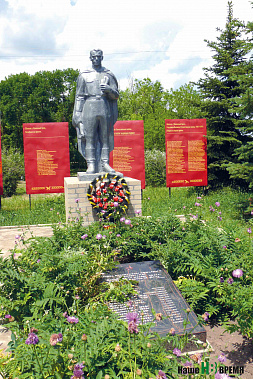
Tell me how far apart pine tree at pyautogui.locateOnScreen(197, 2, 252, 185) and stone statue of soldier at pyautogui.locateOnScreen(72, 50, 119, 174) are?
596cm

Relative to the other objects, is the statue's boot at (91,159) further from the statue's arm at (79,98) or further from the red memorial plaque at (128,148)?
the red memorial plaque at (128,148)

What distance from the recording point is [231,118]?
37.9 ft

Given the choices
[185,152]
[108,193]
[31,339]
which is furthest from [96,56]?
[31,339]

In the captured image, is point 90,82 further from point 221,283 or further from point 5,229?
point 221,283

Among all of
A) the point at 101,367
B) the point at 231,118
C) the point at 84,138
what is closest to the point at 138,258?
the point at 101,367

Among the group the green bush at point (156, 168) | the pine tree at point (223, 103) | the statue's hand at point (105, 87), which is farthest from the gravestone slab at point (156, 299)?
the green bush at point (156, 168)

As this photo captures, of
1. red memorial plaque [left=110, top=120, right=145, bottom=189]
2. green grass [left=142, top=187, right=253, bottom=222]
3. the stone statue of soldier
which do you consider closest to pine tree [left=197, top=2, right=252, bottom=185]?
green grass [left=142, top=187, right=253, bottom=222]

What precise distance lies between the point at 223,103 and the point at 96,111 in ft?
22.0

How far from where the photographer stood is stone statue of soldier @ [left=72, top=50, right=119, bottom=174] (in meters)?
6.10

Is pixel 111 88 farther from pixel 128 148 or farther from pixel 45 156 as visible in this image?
pixel 45 156

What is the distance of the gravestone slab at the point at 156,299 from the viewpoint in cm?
258

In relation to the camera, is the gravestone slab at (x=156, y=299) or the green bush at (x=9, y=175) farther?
the green bush at (x=9, y=175)

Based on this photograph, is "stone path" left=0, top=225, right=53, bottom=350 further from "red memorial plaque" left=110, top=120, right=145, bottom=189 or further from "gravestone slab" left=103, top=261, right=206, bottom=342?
"red memorial plaque" left=110, top=120, right=145, bottom=189

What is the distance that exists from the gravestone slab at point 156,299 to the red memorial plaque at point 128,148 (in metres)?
6.16
